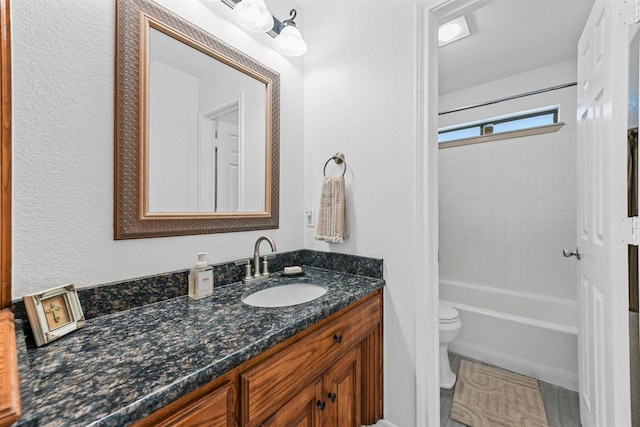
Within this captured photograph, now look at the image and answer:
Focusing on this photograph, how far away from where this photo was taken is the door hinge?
87cm

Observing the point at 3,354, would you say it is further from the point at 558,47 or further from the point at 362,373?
the point at 558,47

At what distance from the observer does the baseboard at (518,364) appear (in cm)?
175

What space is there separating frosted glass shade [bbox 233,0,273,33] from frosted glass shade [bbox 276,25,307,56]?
0.52 feet

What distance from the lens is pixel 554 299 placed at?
225 cm

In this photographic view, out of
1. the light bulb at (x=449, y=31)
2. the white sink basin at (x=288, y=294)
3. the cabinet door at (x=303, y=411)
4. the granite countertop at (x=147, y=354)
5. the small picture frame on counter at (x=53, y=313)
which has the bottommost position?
the cabinet door at (x=303, y=411)

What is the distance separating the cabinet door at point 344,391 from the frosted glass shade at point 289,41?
1460mm

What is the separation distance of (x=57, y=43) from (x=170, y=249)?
72 cm

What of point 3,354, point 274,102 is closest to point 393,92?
point 274,102

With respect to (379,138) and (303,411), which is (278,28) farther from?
(303,411)

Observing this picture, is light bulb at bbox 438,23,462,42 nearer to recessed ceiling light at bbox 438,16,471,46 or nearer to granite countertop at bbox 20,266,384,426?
recessed ceiling light at bbox 438,16,471,46

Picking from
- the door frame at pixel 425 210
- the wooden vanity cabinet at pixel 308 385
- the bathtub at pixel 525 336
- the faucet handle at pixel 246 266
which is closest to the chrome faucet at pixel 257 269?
the faucet handle at pixel 246 266

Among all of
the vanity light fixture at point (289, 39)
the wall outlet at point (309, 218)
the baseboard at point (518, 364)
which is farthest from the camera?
the baseboard at point (518, 364)

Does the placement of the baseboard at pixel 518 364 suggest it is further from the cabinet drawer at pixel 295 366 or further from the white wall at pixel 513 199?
the cabinet drawer at pixel 295 366

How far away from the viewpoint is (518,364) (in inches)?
75.4
